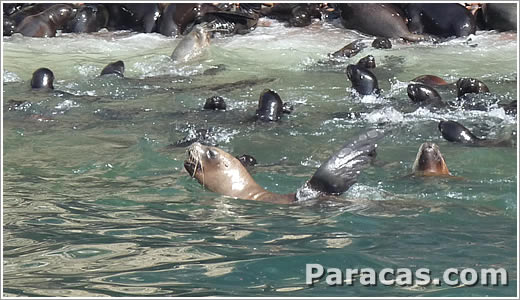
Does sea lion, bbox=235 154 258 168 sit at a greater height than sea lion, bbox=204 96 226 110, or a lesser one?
lesser

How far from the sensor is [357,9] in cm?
1389

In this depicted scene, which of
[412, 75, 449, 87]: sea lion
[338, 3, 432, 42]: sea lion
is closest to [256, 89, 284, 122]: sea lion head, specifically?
[412, 75, 449, 87]: sea lion

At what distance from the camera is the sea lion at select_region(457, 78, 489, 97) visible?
10.1 meters

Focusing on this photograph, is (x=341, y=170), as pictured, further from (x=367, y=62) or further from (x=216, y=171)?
(x=367, y=62)

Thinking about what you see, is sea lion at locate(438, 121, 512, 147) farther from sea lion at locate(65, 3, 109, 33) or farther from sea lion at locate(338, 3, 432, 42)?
sea lion at locate(65, 3, 109, 33)

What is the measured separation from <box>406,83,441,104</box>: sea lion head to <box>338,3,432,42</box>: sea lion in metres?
3.35

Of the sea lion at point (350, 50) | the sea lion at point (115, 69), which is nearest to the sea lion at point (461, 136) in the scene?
the sea lion at point (350, 50)

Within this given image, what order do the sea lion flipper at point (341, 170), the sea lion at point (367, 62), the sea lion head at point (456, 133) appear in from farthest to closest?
the sea lion at point (367, 62), the sea lion head at point (456, 133), the sea lion flipper at point (341, 170)

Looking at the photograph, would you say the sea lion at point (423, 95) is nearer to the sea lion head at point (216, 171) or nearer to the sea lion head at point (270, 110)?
the sea lion head at point (270, 110)

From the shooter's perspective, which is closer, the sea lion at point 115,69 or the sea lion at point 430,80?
the sea lion at point 430,80

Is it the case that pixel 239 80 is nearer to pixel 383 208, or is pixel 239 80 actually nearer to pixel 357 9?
pixel 357 9

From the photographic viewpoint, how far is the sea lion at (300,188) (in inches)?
257

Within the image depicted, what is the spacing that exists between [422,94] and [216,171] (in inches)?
134

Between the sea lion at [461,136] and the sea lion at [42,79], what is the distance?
4906 millimetres
